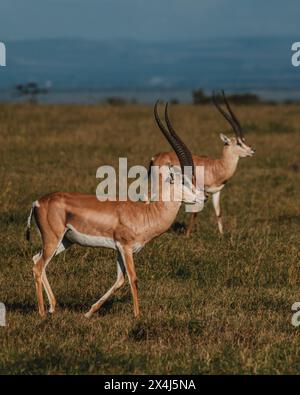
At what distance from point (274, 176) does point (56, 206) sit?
9.25 m

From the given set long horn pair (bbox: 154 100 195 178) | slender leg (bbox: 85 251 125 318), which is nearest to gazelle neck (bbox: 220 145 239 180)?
long horn pair (bbox: 154 100 195 178)

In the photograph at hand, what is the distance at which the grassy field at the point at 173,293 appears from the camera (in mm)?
6348

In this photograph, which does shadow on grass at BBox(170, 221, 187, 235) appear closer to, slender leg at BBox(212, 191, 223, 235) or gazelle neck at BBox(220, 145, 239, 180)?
slender leg at BBox(212, 191, 223, 235)

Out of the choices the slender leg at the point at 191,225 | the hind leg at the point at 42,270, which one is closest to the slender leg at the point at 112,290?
the hind leg at the point at 42,270

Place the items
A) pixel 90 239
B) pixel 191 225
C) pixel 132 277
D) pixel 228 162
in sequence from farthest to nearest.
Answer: pixel 228 162, pixel 191 225, pixel 90 239, pixel 132 277

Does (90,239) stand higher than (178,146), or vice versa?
(178,146)

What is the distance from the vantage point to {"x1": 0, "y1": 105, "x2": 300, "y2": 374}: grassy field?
6.35 metres

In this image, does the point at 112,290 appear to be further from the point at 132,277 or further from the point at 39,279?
the point at 39,279

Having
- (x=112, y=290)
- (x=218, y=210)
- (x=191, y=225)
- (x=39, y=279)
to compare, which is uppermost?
(x=218, y=210)

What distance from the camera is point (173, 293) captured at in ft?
27.1

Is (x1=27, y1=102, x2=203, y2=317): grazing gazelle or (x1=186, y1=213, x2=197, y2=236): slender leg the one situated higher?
(x1=186, y1=213, x2=197, y2=236): slender leg

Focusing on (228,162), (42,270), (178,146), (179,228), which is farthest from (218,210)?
(42,270)

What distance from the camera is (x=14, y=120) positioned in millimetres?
25734
